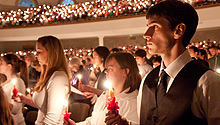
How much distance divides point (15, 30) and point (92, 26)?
21.7 feet

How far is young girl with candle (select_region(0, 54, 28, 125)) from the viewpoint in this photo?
2.89 m

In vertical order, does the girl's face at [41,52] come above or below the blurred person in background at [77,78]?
above

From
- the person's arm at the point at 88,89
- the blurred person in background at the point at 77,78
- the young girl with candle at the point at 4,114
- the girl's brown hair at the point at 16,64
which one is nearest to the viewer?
the young girl with candle at the point at 4,114

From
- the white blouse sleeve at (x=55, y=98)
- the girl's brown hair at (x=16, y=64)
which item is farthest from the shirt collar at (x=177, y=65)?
the girl's brown hair at (x=16, y=64)

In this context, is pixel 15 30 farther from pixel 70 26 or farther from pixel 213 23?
pixel 213 23

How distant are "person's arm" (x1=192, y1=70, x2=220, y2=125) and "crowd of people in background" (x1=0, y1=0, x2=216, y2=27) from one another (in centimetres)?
1110

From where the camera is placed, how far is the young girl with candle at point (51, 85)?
216 centimetres

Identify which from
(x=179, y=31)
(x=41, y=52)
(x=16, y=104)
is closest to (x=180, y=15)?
(x=179, y=31)

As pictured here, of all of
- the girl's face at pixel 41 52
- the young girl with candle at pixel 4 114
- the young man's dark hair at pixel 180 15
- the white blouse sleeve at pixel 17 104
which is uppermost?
the young man's dark hair at pixel 180 15

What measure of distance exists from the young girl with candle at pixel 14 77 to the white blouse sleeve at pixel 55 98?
0.87m

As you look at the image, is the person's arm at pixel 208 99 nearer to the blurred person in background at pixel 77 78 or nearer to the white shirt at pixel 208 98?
the white shirt at pixel 208 98

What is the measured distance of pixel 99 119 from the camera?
6.82 ft

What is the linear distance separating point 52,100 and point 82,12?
45.1 ft

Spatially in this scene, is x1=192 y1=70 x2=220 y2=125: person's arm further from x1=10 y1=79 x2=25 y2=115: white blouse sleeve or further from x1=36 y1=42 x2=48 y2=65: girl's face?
x1=10 y1=79 x2=25 y2=115: white blouse sleeve
